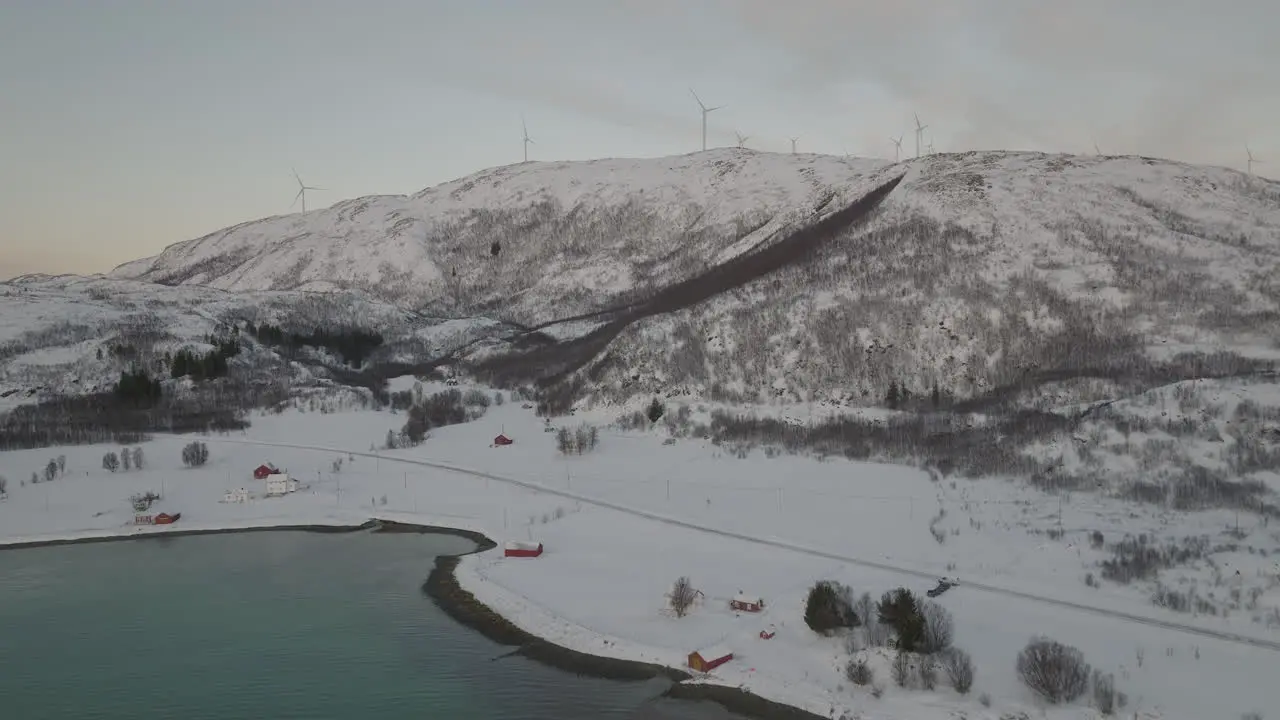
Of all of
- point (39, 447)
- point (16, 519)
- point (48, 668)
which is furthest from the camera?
point (39, 447)

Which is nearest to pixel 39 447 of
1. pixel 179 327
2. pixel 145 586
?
pixel 145 586

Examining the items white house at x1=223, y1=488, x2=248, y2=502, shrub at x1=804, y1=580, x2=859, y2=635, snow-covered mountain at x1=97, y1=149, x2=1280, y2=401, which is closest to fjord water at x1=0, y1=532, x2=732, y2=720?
shrub at x1=804, y1=580, x2=859, y2=635

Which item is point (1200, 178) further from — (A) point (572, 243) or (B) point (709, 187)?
(A) point (572, 243)

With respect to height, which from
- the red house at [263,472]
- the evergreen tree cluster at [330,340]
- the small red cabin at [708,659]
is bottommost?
the small red cabin at [708,659]

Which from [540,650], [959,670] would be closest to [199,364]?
[540,650]

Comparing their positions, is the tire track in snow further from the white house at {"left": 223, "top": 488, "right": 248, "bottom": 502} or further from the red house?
the white house at {"left": 223, "top": 488, "right": 248, "bottom": 502}

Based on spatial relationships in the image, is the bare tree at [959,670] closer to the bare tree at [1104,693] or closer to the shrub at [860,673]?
the shrub at [860,673]

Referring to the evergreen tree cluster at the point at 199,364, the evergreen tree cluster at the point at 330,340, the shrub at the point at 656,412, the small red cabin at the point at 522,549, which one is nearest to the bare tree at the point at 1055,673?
the small red cabin at the point at 522,549
